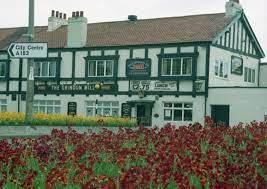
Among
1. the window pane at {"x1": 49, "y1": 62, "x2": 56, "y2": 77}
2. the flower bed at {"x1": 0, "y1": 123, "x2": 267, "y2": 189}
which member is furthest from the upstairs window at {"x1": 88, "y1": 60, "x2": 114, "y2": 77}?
the flower bed at {"x1": 0, "y1": 123, "x2": 267, "y2": 189}

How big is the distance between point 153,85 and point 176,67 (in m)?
2.10

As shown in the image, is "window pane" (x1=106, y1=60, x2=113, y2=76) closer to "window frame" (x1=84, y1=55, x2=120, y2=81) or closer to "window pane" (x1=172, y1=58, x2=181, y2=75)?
"window frame" (x1=84, y1=55, x2=120, y2=81)

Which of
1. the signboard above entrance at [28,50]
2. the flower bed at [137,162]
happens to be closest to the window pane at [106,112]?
the signboard above entrance at [28,50]

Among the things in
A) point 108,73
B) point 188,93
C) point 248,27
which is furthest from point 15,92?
point 248,27

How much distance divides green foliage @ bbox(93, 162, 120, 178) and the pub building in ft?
79.6

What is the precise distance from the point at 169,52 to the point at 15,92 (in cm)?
1348

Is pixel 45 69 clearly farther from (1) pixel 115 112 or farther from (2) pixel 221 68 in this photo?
(2) pixel 221 68

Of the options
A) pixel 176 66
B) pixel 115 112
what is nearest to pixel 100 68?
pixel 115 112

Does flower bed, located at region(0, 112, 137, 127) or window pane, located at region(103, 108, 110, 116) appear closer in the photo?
flower bed, located at region(0, 112, 137, 127)

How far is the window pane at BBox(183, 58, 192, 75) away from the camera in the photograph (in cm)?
3297

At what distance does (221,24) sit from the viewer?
34.2m

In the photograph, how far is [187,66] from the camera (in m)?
33.1

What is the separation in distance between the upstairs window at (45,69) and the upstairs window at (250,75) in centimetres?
1456

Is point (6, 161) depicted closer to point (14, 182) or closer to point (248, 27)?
point (14, 182)
